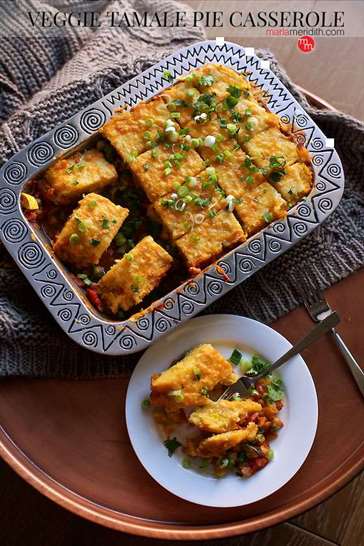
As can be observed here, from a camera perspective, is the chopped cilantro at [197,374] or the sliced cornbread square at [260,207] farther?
the sliced cornbread square at [260,207]

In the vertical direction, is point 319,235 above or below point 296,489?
above

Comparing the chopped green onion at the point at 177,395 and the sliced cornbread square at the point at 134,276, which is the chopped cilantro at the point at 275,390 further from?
the sliced cornbread square at the point at 134,276

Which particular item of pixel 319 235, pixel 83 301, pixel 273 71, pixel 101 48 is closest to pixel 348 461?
pixel 319 235

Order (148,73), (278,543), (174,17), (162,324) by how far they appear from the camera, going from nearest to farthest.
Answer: (162,324), (148,73), (278,543), (174,17)

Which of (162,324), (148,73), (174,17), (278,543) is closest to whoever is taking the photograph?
(162,324)

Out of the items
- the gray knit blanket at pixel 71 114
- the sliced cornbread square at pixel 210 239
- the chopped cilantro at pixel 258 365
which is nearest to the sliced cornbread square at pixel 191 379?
the chopped cilantro at pixel 258 365

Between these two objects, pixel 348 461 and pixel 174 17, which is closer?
pixel 348 461

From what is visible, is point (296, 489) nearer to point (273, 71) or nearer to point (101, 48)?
point (273, 71)
